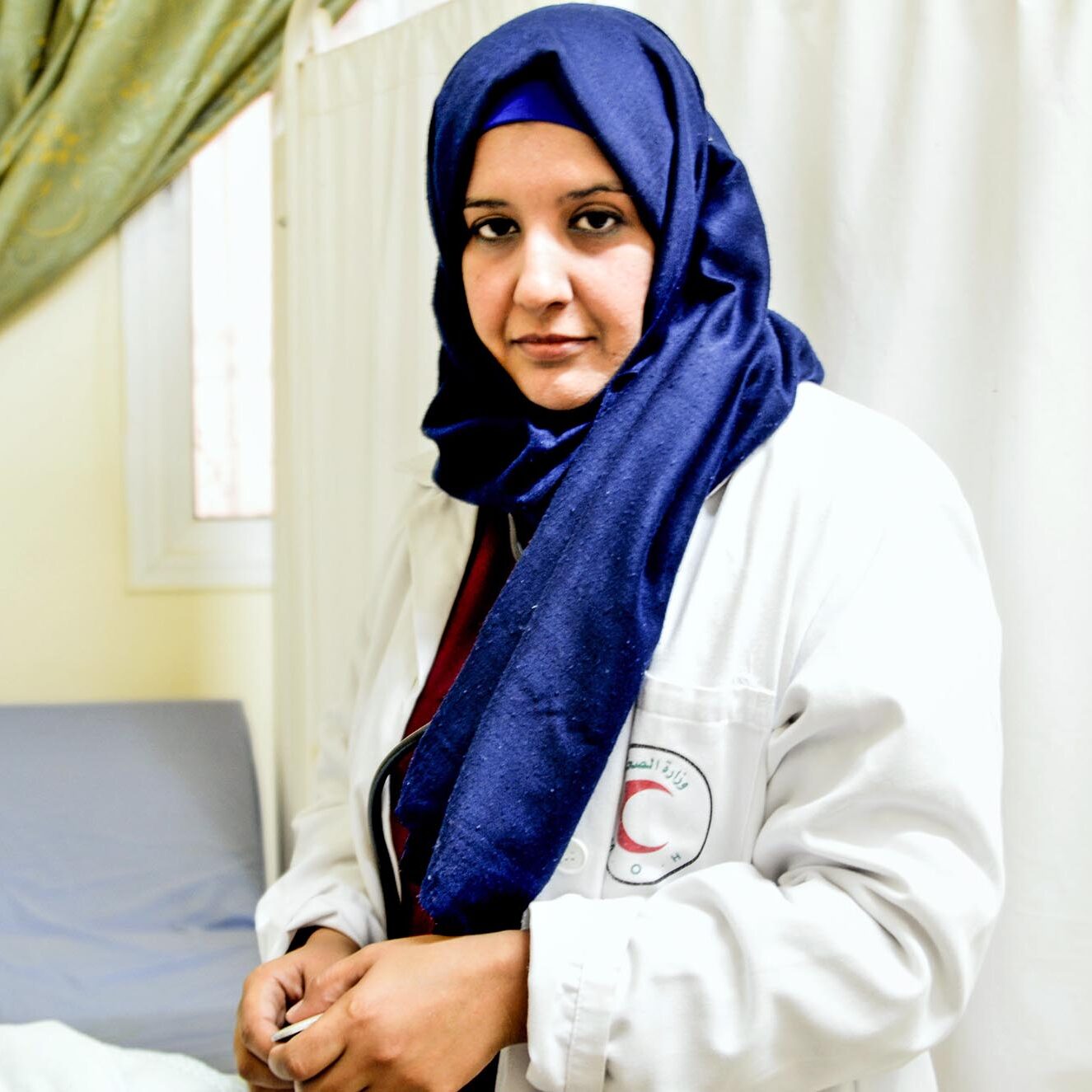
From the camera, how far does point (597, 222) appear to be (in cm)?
92

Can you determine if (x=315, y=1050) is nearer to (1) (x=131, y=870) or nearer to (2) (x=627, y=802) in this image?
(2) (x=627, y=802)

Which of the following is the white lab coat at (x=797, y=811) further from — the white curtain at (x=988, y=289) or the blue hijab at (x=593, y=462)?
the white curtain at (x=988, y=289)

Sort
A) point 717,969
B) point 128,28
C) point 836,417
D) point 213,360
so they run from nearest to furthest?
1. point 717,969
2. point 836,417
3. point 128,28
4. point 213,360

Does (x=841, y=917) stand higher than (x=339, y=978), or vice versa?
(x=841, y=917)

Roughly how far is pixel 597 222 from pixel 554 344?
0.10 m

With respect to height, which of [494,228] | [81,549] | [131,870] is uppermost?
[494,228]

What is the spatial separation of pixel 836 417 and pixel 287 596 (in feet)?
4.36

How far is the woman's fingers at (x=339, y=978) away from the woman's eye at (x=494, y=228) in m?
0.57

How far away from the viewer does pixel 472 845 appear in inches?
31.3

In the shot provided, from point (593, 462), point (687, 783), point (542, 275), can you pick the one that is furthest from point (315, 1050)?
point (542, 275)

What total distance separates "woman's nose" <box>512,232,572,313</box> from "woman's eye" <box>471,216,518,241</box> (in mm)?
48

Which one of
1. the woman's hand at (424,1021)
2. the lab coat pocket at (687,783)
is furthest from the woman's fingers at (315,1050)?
the lab coat pocket at (687,783)

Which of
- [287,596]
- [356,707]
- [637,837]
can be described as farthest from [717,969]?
[287,596]

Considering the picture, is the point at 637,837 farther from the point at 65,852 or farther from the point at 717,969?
the point at 65,852
